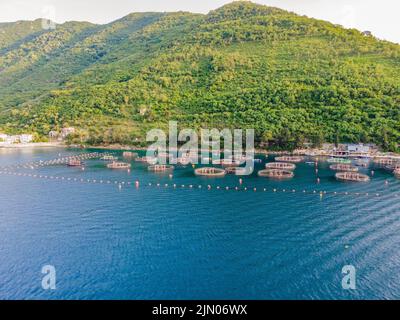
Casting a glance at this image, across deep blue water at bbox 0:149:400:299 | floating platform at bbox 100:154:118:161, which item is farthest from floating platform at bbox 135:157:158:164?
deep blue water at bbox 0:149:400:299

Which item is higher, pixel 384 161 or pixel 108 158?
pixel 108 158

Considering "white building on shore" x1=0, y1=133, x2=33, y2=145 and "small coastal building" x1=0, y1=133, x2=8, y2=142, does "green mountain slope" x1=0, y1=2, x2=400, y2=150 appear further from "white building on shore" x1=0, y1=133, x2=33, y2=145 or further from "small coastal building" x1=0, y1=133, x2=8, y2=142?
"small coastal building" x1=0, y1=133, x2=8, y2=142

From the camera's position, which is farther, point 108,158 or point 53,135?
point 53,135

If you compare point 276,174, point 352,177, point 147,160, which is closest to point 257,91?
point 147,160

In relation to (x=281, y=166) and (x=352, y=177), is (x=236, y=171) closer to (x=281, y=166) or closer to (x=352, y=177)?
(x=281, y=166)

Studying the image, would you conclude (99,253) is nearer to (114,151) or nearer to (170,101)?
(114,151)
